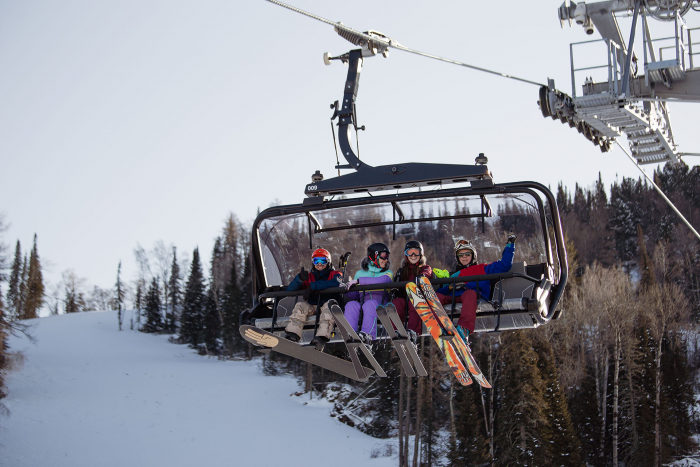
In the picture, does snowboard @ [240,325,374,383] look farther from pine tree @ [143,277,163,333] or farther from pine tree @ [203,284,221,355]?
pine tree @ [143,277,163,333]

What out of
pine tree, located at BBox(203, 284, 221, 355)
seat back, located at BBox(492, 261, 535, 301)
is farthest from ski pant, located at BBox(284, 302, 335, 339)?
pine tree, located at BBox(203, 284, 221, 355)

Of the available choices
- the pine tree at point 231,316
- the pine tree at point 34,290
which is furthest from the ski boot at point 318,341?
the pine tree at point 34,290

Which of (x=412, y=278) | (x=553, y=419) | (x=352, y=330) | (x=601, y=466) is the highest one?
(x=412, y=278)

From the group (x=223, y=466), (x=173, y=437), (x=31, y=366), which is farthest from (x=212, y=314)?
(x=223, y=466)

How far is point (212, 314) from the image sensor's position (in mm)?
70938

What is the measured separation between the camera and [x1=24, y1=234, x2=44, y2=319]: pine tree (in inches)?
3625

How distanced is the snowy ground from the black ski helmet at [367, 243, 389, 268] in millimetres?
31903

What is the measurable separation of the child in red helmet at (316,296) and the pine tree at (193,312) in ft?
206

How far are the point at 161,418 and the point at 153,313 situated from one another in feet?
106

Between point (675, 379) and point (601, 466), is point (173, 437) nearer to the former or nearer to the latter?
point (601, 466)

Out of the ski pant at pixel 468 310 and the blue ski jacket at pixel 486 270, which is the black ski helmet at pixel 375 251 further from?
the ski pant at pixel 468 310

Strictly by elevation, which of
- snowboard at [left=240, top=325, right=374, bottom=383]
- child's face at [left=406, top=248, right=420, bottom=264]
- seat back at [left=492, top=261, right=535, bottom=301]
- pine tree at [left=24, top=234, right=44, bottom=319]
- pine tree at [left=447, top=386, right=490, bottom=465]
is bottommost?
pine tree at [left=447, top=386, right=490, bottom=465]

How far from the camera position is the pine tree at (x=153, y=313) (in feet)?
256

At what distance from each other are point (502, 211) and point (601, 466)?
1276 inches
